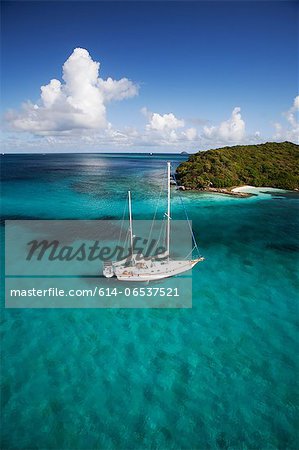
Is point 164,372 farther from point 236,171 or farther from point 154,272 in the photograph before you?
point 236,171

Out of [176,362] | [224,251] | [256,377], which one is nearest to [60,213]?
[224,251]

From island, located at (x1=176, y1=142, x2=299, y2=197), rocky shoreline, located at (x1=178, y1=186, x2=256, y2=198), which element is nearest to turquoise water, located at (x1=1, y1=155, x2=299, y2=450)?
rocky shoreline, located at (x1=178, y1=186, x2=256, y2=198)

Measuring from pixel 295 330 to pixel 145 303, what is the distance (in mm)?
12896

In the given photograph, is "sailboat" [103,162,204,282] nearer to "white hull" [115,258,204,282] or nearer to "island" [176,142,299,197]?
"white hull" [115,258,204,282]

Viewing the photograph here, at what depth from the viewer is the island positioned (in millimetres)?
84562

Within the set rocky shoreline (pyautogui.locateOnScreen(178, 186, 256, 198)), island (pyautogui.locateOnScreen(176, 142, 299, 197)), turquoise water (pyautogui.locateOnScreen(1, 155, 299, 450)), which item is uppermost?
island (pyautogui.locateOnScreen(176, 142, 299, 197))

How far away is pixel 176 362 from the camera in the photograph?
1961cm

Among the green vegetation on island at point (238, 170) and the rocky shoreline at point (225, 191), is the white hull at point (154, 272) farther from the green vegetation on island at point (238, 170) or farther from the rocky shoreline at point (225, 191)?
the green vegetation on island at point (238, 170)

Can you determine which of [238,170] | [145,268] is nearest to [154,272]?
[145,268]

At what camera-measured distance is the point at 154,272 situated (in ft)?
89.5

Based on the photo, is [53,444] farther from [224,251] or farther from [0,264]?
[224,251]

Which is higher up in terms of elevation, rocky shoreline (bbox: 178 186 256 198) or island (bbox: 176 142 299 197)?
island (bbox: 176 142 299 197)

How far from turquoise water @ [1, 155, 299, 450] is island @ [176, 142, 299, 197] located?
54.1 m

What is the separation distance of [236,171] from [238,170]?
1.34m
